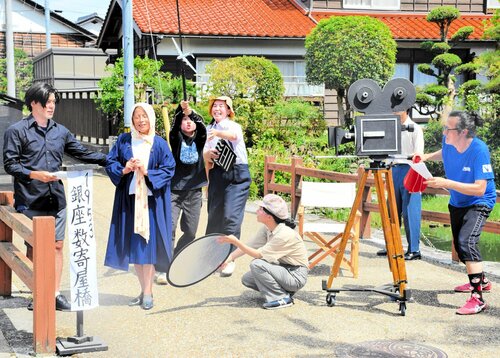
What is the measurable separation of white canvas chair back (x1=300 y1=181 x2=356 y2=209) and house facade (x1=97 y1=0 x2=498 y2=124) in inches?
613

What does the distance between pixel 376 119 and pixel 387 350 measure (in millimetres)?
1988

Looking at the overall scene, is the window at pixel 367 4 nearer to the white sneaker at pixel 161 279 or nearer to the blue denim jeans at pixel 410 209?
the blue denim jeans at pixel 410 209

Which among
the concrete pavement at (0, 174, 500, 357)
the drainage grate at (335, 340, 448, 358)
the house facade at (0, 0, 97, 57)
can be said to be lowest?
the drainage grate at (335, 340, 448, 358)

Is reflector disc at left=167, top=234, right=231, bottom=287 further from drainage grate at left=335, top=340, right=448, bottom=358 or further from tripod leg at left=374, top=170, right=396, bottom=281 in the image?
drainage grate at left=335, top=340, right=448, bottom=358

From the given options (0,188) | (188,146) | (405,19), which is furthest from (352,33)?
(188,146)

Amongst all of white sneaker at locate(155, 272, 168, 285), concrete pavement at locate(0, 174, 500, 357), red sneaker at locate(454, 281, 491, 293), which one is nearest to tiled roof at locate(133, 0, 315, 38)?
white sneaker at locate(155, 272, 168, 285)

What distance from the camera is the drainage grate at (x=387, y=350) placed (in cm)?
572

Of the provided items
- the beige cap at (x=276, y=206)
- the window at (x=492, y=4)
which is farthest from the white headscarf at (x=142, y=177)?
the window at (x=492, y=4)

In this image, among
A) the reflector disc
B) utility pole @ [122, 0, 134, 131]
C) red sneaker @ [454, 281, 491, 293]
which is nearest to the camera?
the reflector disc

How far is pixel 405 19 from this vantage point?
28969mm

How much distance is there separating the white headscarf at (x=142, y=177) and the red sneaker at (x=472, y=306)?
281cm

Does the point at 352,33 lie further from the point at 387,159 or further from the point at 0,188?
the point at 387,159

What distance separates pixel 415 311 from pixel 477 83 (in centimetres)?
1817

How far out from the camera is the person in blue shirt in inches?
269
